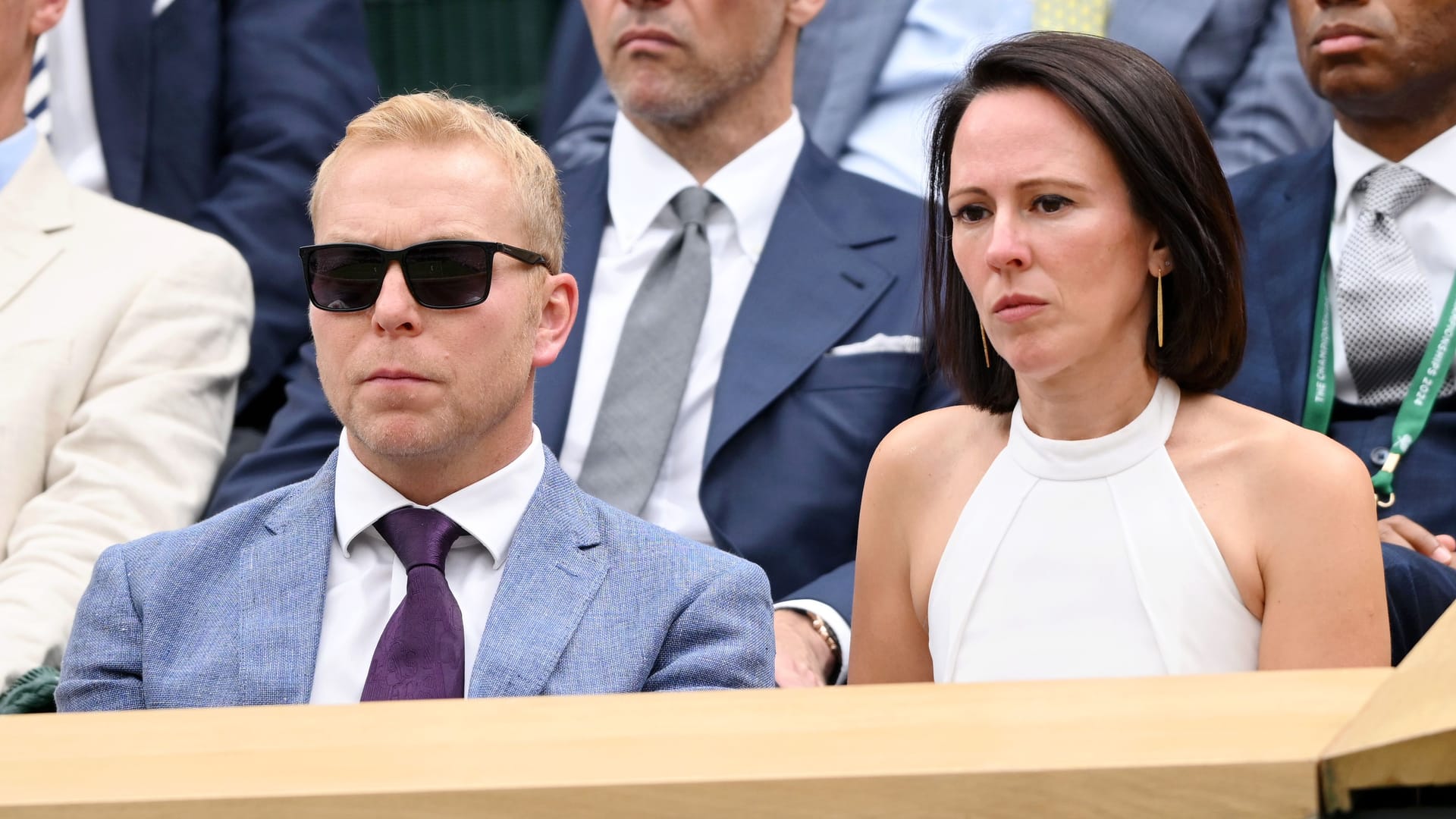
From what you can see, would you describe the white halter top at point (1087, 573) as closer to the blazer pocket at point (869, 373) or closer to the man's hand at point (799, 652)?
the man's hand at point (799, 652)

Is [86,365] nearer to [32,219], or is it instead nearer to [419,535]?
[32,219]

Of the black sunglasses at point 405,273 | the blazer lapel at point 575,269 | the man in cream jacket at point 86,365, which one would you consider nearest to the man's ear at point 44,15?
the man in cream jacket at point 86,365

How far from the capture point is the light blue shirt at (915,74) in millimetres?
3229

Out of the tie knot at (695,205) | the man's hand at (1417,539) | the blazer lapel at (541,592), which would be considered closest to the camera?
the blazer lapel at (541,592)

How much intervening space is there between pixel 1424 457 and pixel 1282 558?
2.26 feet

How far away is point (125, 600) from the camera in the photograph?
5.74 ft

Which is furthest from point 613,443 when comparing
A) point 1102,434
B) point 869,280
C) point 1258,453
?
point 1258,453

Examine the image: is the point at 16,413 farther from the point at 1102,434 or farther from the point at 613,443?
the point at 1102,434

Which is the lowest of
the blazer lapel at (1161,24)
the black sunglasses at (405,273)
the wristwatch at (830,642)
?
the wristwatch at (830,642)

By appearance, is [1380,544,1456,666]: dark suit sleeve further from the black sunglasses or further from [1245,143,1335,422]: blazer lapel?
the black sunglasses

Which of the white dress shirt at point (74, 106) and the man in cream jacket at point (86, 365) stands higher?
the white dress shirt at point (74, 106)

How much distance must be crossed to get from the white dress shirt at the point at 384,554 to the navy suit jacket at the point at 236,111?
1.26m

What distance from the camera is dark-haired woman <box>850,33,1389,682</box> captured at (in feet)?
5.83

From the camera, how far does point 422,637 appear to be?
1.69m
